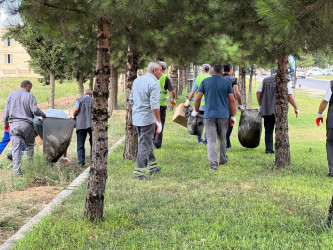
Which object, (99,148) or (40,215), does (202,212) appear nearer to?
(99,148)

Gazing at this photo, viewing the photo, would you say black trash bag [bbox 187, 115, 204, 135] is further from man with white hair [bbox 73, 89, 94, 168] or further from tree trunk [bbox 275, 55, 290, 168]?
tree trunk [bbox 275, 55, 290, 168]

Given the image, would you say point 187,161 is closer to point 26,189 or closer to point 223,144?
point 223,144

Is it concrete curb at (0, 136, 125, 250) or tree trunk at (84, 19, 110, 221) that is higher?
tree trunk at (84, 19, 110, 221)

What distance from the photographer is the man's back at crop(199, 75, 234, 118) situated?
27.3 ft

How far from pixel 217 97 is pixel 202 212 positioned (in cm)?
346

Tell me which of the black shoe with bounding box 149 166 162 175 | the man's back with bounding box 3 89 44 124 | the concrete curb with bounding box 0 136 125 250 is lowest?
the concrete curb with bounding box 0 136 125 250

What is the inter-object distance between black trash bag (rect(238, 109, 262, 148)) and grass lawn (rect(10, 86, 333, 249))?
135cm

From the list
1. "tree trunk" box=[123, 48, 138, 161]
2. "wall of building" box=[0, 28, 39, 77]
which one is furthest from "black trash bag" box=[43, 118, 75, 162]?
"wall of building" box=[0, 28, 39, 77]

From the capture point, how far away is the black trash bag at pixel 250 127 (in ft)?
32.5

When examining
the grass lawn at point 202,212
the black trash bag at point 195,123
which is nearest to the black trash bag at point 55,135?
the grass lawn at point 202,212

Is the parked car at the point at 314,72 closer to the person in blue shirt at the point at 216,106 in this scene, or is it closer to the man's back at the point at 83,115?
the man's back at the point at 83,115

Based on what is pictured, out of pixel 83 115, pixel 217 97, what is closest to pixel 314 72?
pixel 83 115

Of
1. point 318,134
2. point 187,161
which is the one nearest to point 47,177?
point 187,161

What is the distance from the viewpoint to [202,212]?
521cm
